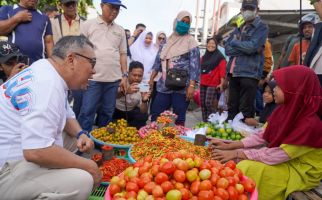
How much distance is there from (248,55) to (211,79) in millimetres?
2287

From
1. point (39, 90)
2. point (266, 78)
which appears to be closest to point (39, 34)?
point (39, 90)

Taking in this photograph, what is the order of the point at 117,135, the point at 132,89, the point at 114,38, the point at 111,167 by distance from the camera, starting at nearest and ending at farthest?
the point at 111,167, the point at 117,135, the point at 114,38, the point at 132,89

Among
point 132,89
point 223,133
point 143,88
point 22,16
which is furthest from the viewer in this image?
point 143,88

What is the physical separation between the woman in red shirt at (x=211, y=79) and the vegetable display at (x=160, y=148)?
3544 mm

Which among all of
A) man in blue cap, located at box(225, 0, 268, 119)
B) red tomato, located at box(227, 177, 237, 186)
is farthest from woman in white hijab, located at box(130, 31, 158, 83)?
red tomato, located at box(227, 177, 237, 186)

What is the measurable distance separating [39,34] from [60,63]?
6.80 feet

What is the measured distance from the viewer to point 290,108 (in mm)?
2865

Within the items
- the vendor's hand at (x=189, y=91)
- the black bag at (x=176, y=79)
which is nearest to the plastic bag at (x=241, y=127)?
the vendor's hand at (x=189, y=91)

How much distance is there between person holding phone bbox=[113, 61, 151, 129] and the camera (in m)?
5.50

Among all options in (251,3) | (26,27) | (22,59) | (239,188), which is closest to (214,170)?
(239,188)

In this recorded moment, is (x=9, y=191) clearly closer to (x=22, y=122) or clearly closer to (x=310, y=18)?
(x=22, y=122)

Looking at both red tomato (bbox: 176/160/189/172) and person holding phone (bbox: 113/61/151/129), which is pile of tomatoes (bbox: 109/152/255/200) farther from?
person holding phone (bbox: 113/61/151/129)

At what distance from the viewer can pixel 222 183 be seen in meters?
2.06

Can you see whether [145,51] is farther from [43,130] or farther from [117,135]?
[43,130]
